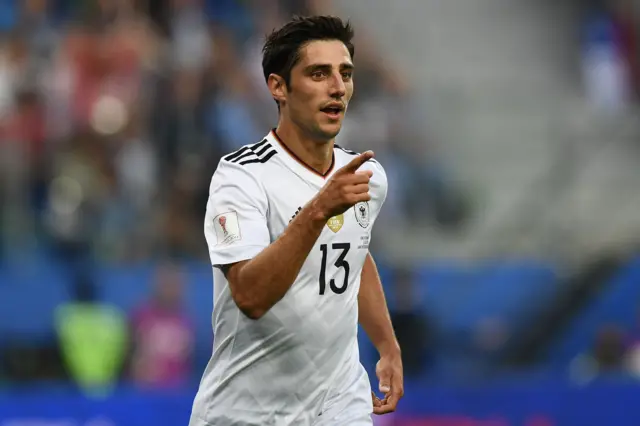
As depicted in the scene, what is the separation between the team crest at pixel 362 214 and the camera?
4.77 meters

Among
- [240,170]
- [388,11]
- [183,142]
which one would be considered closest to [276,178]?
[240,170]

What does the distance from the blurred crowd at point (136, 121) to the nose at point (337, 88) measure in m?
6.08

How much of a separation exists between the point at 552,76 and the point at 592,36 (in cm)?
66

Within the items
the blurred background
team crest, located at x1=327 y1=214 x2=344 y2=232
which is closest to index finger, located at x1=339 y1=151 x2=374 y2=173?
team crest, located at x1=327 y1=214 x2=344 y2=232

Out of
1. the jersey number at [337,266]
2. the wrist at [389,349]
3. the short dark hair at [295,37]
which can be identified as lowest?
the wrist at [389,349]

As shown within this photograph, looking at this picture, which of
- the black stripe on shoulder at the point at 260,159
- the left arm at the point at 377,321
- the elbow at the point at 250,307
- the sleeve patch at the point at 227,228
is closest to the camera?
the elbow at the point at 250,307

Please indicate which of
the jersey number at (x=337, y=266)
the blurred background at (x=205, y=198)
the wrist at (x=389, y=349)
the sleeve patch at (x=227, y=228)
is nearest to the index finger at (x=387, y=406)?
the wrist at (x=389, y=349)

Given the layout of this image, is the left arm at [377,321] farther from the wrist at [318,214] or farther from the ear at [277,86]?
the wrist at [318,214]

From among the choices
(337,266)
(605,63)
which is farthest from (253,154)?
(605,63)

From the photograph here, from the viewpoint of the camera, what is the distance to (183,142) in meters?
10.8

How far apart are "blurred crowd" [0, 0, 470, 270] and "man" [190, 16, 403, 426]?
231 inches

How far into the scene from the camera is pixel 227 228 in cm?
434

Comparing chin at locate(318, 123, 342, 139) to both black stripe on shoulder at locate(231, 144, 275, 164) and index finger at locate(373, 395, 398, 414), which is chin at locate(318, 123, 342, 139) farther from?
index finger at locate(373, 395, 398, 414)

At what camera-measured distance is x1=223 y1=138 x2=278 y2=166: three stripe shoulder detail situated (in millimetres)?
4613
